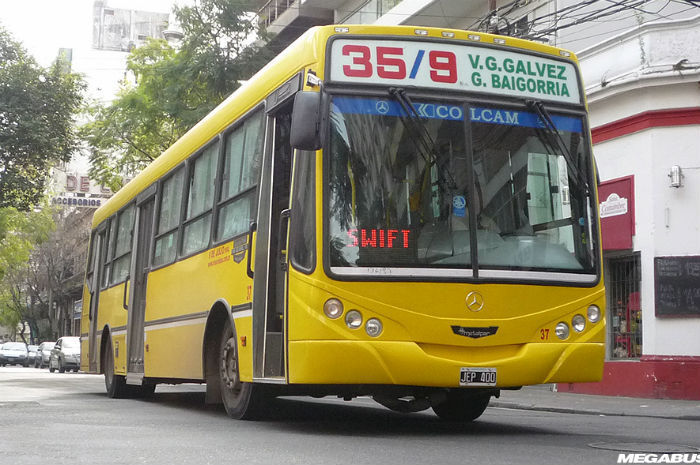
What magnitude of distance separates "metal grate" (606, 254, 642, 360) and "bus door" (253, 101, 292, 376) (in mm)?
10149

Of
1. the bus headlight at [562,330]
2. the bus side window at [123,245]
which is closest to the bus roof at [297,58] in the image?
the bus headlight at [562,330]

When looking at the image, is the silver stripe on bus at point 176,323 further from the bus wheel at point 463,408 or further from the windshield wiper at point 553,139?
the windshield wiper at point 553,139

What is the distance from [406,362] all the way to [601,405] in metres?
7.98

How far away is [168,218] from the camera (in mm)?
13375

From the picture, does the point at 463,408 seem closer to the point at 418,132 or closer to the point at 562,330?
the point at 562,330

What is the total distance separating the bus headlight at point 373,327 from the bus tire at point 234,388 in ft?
6.66

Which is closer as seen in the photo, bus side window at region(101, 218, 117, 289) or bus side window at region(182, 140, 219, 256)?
bus side window at region(182, 140, 219, 256)

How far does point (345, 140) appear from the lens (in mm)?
8641

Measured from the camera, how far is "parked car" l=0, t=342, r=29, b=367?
6294cm

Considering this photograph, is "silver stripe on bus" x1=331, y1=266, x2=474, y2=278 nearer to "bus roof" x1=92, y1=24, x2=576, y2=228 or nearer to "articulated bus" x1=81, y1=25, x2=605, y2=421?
"articulated bus" x1=81, y1=25, x2=605, y2=421

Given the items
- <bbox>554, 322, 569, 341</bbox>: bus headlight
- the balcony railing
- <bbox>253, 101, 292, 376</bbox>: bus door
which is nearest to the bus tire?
<bbox>253, 101, 292, 376</bbox>: bus door

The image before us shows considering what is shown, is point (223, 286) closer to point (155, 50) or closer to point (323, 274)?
point (323, 274)

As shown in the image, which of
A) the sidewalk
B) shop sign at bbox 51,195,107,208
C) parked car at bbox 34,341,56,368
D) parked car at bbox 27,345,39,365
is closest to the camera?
the sidewalk

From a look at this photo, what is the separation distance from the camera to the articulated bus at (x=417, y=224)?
8422mm
